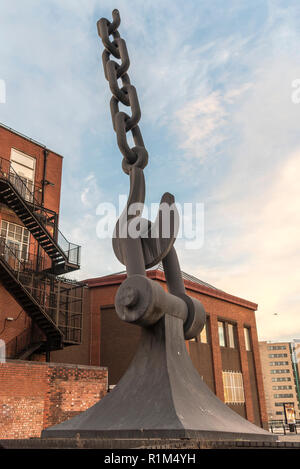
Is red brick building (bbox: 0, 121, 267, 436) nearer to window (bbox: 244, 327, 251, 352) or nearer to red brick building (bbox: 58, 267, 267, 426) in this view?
red brick building (bbox: 58, 267, 267, 426)

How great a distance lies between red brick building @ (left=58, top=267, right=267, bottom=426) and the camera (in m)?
24.6

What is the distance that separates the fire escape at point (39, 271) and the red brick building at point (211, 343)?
2011 millimetres

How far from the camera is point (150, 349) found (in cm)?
632

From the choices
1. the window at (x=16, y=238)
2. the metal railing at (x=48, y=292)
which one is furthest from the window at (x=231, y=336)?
the window at (x=16, y=238)

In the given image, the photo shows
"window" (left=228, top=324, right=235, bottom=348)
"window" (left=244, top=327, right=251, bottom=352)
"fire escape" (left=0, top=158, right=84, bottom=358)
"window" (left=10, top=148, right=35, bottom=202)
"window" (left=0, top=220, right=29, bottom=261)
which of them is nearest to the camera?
"fire escape" (left=0, top=158, right=84, bottom=358)

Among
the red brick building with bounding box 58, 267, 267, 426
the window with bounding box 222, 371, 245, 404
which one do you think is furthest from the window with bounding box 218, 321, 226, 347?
the window with bounding box 222, 371, 245, 404

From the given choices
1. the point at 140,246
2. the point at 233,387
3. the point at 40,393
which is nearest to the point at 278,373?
the point at 233,387

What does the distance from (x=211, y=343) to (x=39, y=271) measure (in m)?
12.6

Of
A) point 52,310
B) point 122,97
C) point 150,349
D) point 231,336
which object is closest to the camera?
point 150,349

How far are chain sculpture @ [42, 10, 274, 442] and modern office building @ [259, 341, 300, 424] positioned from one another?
138 meters

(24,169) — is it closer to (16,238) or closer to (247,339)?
(16,238)
